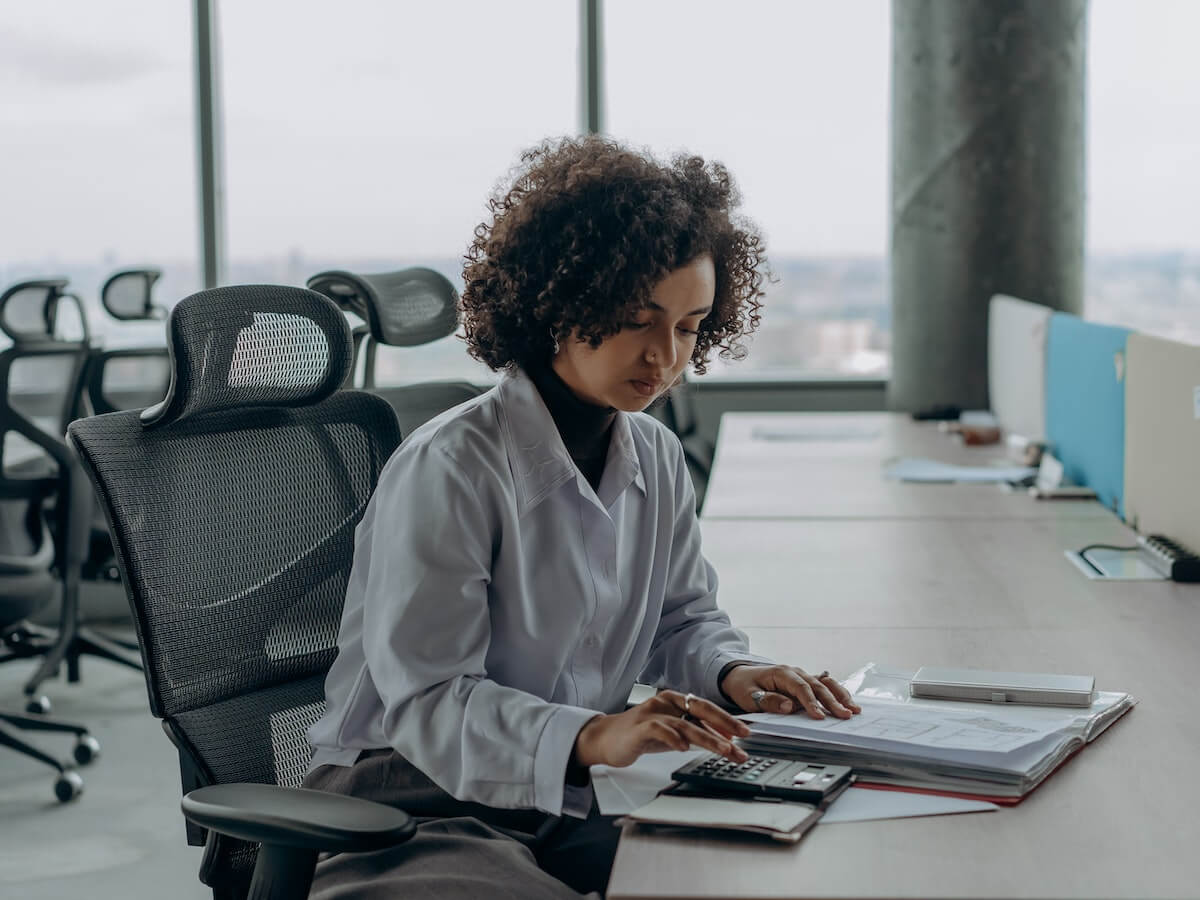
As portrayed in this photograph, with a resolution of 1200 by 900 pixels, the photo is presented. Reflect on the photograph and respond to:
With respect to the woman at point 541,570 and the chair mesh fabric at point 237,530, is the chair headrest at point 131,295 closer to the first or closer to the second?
the chair mesh fabric at point 237,530

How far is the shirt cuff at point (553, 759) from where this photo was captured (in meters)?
1.11

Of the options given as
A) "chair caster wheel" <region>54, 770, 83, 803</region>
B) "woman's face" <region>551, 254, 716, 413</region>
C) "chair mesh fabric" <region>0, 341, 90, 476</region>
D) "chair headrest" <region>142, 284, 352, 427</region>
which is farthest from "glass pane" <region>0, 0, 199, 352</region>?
"woman's face" <region>551, 254, 716, 413</region>

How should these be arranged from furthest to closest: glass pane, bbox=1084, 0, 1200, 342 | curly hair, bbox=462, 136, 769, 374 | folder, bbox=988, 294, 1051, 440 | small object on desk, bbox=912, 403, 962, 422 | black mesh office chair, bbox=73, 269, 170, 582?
glass pane, bbox=1084, 0, 1200, 342
small object on desk, bbox=912, 403, 962, 422
black mesh office chair, bbox=73, 269, 170, 582
folder, bbox=988, 294, 1051, 440
curly hair, bbox=462, 136, 769, 374

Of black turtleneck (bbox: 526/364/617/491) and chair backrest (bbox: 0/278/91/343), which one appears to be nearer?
black turtleneck (bbox: 526/364/617/491)

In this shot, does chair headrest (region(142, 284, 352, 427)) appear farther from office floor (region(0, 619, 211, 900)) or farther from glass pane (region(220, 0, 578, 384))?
glass pane (region(220, 0, 578, 384))

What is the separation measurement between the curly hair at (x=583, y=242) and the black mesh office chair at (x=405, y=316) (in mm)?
712

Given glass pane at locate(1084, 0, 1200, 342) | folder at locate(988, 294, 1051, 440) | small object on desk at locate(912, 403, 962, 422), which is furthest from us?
glass pane at locate(1084, 0, 1200, 342)

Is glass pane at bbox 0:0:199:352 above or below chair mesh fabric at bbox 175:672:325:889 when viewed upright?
above

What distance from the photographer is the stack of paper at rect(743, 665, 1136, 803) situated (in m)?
1.09

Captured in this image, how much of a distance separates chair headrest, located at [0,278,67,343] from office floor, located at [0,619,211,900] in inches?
42.3

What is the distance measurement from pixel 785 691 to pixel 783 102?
12.0ft

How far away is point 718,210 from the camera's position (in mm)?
1359

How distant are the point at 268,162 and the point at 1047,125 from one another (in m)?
2.67

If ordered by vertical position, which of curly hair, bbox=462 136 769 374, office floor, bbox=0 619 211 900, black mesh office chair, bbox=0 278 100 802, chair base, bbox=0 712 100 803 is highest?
curly hair, bbox=462 136 769 374
